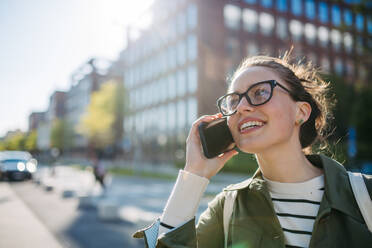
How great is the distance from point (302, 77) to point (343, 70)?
45.4 m

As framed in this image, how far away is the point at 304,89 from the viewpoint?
1.90 metres

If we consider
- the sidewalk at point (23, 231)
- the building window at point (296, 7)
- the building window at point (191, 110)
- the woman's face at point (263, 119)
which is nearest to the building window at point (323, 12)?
the building window at point (296, 7)

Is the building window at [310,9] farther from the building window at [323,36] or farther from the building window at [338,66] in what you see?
the building window at [338,66]

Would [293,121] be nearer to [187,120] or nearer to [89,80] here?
[187,120]

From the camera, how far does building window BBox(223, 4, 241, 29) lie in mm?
33625

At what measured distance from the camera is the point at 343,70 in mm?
41594

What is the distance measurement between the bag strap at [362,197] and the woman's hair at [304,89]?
21.4 inches

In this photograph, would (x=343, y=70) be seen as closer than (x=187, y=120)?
No

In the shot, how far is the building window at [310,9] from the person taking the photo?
3848cm

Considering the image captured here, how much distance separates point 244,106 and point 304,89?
460 mm

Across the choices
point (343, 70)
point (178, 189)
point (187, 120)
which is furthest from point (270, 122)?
point (343, 70)

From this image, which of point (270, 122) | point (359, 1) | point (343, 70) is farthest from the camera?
point (343, 70)

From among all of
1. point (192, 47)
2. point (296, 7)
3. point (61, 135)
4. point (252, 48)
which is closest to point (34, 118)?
point (61, 135)

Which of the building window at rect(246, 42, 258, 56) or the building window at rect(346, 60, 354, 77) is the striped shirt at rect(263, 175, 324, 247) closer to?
the building window at rect(246, 42, 258, 56)
